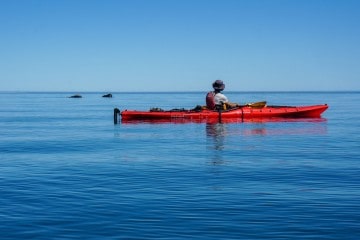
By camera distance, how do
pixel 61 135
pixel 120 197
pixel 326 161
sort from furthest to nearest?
pixel 61 135 → pixel 326 161 → pixel 120 197

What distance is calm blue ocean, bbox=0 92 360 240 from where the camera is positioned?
988 cm

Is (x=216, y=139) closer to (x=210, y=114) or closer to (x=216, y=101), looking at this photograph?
(x=210, y=114)

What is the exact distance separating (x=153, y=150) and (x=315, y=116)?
24.8 m

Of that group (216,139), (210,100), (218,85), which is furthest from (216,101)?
(216,139)

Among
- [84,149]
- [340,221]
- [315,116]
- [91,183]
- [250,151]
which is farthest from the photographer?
[315,116]

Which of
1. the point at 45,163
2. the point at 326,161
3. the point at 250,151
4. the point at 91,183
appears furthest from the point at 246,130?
the point at 91,183

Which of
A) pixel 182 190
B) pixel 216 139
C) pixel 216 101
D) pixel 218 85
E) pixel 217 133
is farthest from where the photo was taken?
pixel 216 101

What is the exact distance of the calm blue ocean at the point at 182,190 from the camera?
9.88m

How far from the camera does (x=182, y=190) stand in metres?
13.7

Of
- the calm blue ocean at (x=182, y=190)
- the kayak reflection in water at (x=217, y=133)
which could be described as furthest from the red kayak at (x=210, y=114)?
the calm blue ocean at (x=182, y=190)

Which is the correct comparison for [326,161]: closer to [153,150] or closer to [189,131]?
[153,150]

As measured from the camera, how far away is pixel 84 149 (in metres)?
24.6

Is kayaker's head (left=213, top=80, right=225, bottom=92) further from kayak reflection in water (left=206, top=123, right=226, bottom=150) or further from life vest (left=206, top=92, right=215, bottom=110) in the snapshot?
kayak reflection in water (left=206, top=123, right=226, bottom=150)

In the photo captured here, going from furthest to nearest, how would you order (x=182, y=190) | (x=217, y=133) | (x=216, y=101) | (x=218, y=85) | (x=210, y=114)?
(x=216, y=101), (x=210, y=114), (x=218, y=85), (x=217, y=133), (x=182, y=190)
